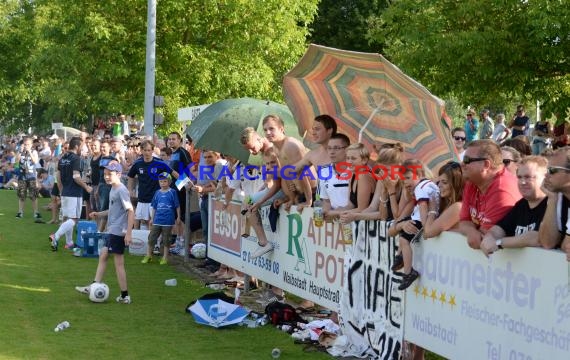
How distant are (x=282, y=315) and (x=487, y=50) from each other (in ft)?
33.4

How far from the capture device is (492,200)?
6965mm

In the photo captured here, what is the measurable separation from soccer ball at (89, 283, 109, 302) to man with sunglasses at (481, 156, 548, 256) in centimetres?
612

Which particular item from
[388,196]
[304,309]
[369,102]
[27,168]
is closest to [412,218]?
[388,196]

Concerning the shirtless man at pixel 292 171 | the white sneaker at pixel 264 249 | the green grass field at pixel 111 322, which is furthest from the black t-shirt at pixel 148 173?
the shirtless man at pixel 292 171

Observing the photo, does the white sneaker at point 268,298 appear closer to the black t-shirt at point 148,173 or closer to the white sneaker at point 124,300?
the white sneaker at point 124,300

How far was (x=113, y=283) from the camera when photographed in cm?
1312

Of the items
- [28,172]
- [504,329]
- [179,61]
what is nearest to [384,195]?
[504,329]

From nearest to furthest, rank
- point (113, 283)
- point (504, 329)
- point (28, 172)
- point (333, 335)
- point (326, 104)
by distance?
1. point (504, 329)
2. point (333, 335)
3. point (326, 104)
4. point (113, 283)
5. point (28, 172)

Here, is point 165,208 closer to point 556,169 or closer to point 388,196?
point 388,196

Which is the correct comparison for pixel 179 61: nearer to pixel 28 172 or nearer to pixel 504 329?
pixel 28 172

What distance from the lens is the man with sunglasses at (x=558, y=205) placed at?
586 centimetres

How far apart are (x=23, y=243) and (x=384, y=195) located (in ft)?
36.3

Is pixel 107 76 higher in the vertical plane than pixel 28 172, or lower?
higher

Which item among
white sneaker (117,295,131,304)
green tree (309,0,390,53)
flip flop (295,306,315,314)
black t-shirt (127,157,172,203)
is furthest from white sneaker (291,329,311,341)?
green tree (309,0,390,53)
